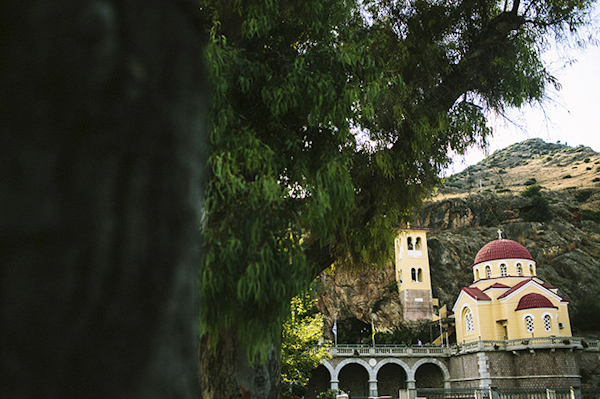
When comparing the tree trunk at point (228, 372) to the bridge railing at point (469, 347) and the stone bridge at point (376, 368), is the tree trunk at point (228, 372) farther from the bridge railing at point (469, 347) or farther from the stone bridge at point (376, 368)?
the stone bridge at point (376, 368)

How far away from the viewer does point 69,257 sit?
55cm

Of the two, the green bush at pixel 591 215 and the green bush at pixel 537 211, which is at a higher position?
the green bush at pixel 591 215

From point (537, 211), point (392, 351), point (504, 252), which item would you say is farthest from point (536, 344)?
point (537, 211)

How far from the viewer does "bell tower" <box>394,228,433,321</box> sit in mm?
50875

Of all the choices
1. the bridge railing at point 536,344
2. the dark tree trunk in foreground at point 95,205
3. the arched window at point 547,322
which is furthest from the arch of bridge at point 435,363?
the dark tree trunk in foreground at point 95,205

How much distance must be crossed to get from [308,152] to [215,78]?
61.5 inches

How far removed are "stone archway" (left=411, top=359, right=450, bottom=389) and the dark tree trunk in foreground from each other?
4650 cm

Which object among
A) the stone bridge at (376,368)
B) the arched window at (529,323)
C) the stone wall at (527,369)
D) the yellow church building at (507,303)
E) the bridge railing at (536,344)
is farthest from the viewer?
the stone bridge at (376,368)

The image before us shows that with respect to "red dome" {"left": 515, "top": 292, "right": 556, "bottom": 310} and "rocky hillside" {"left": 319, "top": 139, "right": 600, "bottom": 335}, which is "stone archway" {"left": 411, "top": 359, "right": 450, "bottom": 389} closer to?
"rocky hillside" {"left": 319, "top": 139, "right": 600, "bottom": 335}

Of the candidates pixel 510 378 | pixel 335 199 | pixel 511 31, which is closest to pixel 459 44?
pixel 511 31

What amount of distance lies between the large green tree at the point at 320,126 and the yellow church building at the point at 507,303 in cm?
3340

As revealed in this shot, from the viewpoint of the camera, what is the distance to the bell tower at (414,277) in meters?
50.9

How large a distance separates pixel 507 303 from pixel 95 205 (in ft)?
138

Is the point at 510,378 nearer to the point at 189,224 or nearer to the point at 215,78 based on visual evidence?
the point at 215,78
